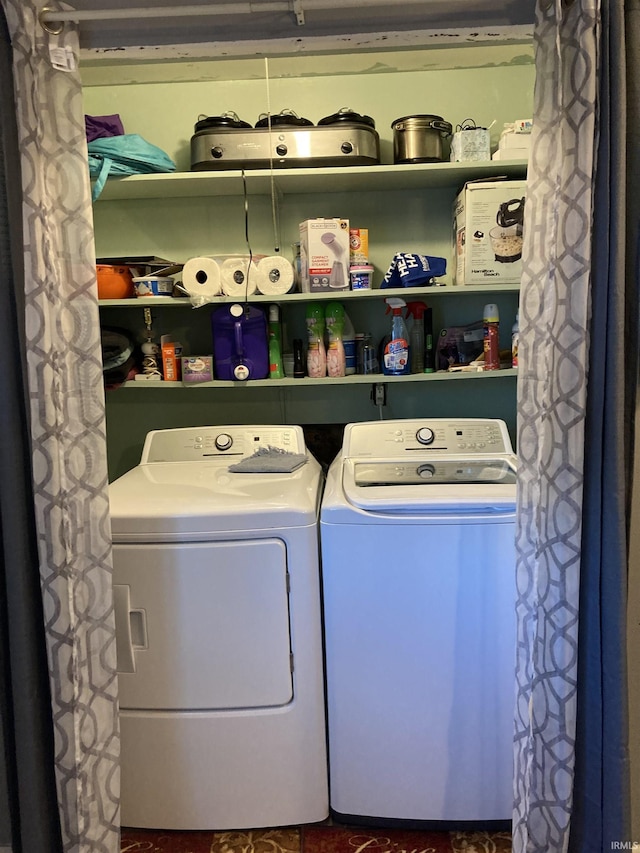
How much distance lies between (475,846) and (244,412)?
1.69 meters

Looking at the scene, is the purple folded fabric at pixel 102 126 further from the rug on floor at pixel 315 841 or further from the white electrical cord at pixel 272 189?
the rug on floor at pixel 315 841

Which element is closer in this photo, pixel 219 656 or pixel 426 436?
pixel 219 656

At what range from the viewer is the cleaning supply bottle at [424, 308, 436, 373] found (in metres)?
2.42

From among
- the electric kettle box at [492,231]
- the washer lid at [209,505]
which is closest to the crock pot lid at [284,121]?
the electric kettle box at [492,231]

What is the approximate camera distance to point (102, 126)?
2162 millimetres

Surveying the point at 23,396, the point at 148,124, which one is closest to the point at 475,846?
the point at 23,396

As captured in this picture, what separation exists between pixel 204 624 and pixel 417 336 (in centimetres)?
140

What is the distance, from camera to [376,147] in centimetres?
222

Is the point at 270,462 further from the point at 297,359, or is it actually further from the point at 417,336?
the point at 417,336

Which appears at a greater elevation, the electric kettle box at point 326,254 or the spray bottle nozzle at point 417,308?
the electric kettle box at point 326,254

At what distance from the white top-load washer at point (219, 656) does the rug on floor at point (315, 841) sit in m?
0.05

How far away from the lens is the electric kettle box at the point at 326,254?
2.21 m

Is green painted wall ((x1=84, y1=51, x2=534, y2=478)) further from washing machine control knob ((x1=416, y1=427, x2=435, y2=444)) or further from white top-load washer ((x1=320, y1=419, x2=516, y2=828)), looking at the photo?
white top-load washer ((x1=320, y1=419, x2=516, y2=828))

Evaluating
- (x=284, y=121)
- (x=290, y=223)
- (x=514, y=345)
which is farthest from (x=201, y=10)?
(x=514, y=345)
